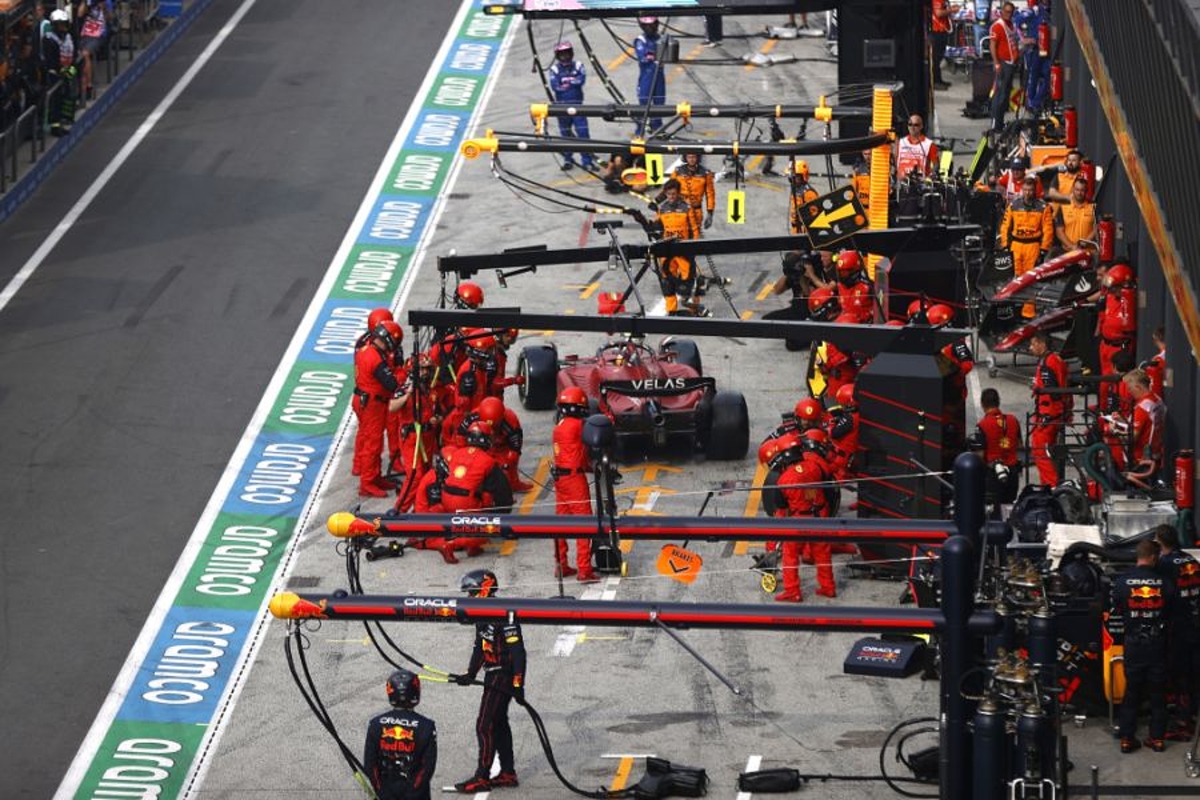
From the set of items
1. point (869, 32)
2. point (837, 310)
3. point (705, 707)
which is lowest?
point (705, 707)

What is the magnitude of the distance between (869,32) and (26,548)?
50.7 ft

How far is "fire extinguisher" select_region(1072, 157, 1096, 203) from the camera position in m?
34.8

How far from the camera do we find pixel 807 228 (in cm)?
2970

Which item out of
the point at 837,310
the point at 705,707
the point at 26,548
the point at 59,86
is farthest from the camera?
the point at 59,86

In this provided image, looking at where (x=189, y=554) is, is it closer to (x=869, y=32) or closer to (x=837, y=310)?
(x=837, y=310)

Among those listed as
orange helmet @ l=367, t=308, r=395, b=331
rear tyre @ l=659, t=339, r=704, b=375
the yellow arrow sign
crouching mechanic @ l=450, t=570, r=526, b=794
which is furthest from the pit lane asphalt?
the yellow arrow sign

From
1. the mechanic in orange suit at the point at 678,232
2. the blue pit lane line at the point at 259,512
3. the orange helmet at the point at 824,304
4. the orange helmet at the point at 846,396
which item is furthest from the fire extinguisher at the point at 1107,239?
the blue pit lane line at the point at 259,512

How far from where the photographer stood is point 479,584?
2244 centimetres

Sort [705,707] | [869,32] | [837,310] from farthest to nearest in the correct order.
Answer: [869,32], [837,310], [705,707]

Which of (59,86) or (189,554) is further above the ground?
(59,86)

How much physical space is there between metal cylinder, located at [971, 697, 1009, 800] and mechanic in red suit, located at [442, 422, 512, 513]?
10503 millimetres

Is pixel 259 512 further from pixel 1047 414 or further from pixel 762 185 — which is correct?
pixel 762 185

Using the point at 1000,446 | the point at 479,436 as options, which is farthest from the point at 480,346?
the point at 1000,446

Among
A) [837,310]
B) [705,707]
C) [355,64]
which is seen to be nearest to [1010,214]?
[837,310]
